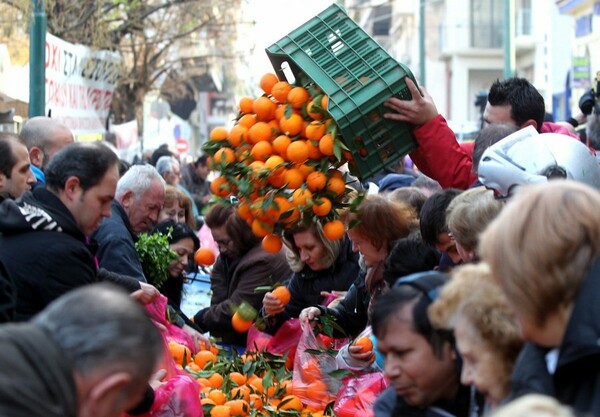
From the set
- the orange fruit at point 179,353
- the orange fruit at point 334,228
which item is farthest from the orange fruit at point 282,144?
the orange fruit at point 179,353

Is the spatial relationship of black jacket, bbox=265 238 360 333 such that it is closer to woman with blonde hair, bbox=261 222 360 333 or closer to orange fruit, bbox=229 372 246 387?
woman with blonde hair, bbox=261 222 360 333

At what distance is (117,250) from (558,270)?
4.08 meters

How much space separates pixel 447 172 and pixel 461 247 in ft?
3.42

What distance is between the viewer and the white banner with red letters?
11.4m

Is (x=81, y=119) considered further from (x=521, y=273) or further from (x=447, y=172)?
(x=521, y=273)

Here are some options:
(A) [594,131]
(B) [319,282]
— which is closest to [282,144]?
(B) [319,282]

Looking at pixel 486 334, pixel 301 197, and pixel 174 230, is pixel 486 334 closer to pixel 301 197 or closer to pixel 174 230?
pixel 301 197

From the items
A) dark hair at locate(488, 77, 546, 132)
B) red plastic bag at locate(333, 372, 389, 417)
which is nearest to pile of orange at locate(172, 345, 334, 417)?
red plastic bag at locate(333, 372, 389, 417)

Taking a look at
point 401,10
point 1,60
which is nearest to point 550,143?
point 1,60

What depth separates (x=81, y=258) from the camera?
4.25 metres

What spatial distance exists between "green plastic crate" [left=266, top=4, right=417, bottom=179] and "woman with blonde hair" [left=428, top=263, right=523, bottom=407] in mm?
1861

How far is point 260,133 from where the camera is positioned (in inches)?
180

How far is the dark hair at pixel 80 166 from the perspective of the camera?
450 cm

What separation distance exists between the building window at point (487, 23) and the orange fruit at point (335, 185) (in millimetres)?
47620
